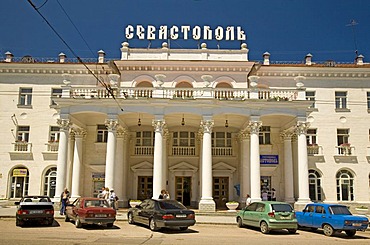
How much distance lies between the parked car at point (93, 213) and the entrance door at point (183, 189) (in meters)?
13.9

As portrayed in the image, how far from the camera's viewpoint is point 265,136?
31281 millimetres

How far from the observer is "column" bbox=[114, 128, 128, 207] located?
27531mm

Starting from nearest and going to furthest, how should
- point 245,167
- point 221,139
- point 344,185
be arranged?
Answer: point 245,167 < point 344,185 < point 221,139

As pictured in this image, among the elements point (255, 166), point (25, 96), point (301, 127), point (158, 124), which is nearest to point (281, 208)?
point (255, 166)

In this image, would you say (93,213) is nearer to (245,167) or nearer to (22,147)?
(245,167)

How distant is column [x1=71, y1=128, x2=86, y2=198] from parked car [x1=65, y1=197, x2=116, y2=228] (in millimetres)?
11204

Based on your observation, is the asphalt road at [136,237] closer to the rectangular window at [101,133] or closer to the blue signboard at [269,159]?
the blue signboard at [269,159]

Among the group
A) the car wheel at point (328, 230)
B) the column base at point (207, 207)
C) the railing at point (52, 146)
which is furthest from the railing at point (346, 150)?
the railing at point (52, 146)

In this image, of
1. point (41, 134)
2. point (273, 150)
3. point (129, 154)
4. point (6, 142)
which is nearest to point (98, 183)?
point (129, 154)

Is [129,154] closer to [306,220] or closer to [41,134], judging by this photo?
[41,134]

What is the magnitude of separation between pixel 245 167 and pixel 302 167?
4943 mm

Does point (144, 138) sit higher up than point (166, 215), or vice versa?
point (144, 138)

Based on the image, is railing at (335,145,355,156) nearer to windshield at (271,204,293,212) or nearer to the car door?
the car door

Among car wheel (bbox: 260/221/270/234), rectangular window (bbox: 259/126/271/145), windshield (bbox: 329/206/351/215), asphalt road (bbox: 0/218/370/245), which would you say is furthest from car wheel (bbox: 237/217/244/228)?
rectangular window (bbox: 259/126/271/145)
